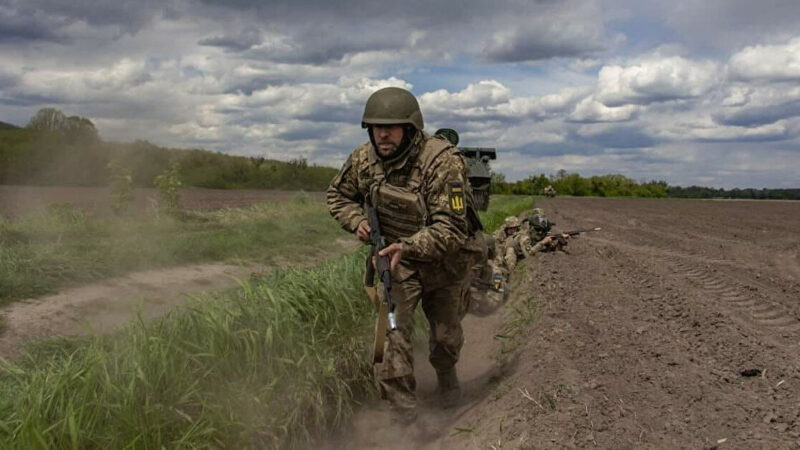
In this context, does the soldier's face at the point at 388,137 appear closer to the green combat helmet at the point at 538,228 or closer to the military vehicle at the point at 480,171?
the green combat helmet at the point at 538,228

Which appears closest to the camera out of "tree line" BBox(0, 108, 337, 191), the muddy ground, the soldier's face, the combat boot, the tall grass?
the tall grass

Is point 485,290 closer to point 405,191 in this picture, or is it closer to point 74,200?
point 405,191

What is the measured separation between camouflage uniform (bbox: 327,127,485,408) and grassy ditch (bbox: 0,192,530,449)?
0.52 meters

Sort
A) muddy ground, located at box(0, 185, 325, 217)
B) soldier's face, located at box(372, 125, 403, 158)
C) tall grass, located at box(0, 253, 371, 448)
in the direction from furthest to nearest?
1. muddy ground, located at box(0, 185, 325, 217)
2. soldier's face, located at box(372, 125, 403, 158)
3. tall grass, located at box(0, 253, 371, 448)

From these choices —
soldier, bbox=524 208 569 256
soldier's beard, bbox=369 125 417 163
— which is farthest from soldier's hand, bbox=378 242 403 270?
soldier, bbox=524 208 569 256

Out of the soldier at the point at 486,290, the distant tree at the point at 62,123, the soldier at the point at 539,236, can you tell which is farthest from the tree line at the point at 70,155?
the soldier at the point at 486,290

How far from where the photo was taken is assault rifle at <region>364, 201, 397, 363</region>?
436 centimetres

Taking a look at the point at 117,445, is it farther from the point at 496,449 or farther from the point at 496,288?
the point at 496,288

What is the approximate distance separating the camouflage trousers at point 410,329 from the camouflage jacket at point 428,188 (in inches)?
10.1

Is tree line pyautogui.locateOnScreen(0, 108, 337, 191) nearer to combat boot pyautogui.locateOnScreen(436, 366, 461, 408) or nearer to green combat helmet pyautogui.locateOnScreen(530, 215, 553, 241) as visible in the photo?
green combat helmet pyautogui.locateOnScreen(530, 215, 553, 241)

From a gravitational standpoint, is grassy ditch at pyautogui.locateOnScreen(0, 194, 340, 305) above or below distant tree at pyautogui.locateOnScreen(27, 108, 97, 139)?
below

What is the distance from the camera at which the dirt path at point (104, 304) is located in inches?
258

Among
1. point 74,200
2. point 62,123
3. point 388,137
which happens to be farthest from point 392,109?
point 74,200

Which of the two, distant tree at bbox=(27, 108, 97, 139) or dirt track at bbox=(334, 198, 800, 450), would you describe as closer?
dirt track at bbox=(334, 198, 800, 450)
